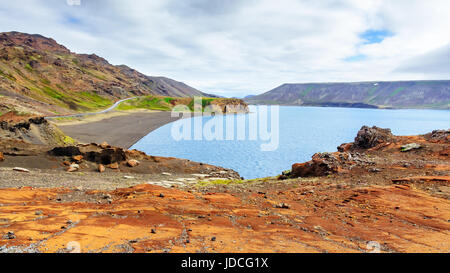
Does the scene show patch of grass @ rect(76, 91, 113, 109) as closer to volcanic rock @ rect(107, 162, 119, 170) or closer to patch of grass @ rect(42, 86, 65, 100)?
patch of grass @ rect(42, 86, 65, 100)

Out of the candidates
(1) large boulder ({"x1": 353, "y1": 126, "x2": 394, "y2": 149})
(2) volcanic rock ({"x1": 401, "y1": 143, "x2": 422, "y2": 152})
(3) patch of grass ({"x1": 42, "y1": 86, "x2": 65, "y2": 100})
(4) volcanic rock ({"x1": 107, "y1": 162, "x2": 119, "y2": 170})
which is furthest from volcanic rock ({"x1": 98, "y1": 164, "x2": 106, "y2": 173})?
(3) patch of grass ({"x1": 42, "y1": 86, "x2": 65, "y2": 100})

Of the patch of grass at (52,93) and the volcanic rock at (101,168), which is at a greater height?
the patch of grass at (52,93)

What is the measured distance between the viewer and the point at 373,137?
3059cm

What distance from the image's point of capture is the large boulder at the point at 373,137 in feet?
99.0

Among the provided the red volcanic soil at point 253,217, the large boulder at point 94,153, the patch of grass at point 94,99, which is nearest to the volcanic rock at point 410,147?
the red volcanic soil at point 253,217

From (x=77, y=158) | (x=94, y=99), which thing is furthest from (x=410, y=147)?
(x=94, y=99)

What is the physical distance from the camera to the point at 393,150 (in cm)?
2709

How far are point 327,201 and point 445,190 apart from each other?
724cm

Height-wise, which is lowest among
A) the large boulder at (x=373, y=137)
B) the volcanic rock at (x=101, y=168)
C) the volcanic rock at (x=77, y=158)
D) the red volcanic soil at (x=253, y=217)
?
the volcanic rock at (x=101, y=168)

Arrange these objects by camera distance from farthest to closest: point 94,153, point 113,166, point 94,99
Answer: point 94,99 < point 94,153 < point 113,166

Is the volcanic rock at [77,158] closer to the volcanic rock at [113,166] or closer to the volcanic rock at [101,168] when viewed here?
the volcanic rock at [101,168]

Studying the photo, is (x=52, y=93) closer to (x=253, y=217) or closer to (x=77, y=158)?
(x=77, y=158)

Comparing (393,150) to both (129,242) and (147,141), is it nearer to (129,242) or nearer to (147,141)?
(129,242)

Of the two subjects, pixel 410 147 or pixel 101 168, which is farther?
pixel 101 168
